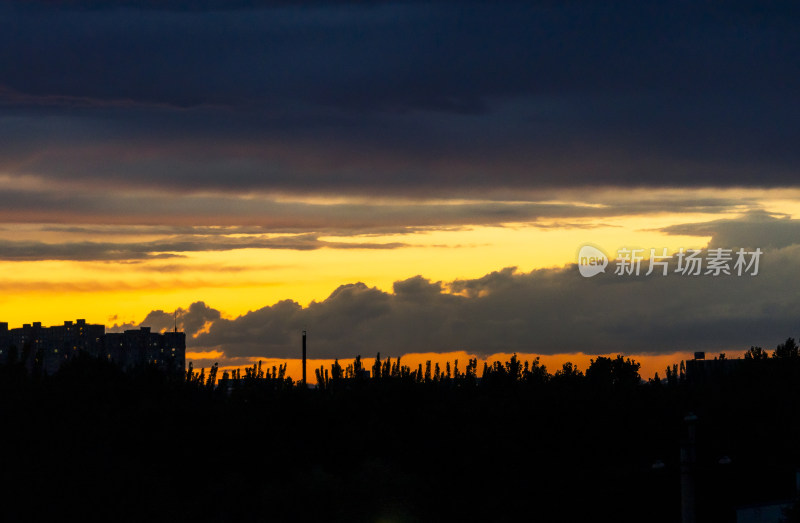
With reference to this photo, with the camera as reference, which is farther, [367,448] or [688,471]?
[367,448]

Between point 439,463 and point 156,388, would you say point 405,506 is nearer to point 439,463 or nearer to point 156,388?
point 439,463

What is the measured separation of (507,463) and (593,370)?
56.0 m

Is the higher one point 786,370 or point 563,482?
point 786,370

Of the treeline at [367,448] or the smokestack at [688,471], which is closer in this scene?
the smokestack at [688,471]

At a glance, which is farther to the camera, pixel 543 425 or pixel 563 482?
pixel 543 425

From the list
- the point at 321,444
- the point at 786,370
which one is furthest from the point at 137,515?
the point at 786,370

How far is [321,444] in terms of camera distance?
66.1 metres

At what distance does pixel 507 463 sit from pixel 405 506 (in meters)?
14.1

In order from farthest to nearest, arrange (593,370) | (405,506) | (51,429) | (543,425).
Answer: (593,370) < (543,425) < (51,429) < (405,506)

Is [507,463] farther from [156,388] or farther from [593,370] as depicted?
[593,370]

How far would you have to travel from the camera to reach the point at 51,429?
181 feet

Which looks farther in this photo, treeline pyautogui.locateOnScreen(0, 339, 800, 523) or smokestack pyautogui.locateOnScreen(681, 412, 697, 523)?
treeline pyautogui.locateOnScreen(0, 339, 800, 523)

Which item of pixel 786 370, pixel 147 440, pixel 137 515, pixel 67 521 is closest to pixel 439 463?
pixel 147 440

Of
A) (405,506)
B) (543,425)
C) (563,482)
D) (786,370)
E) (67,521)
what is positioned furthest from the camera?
(786,370)
